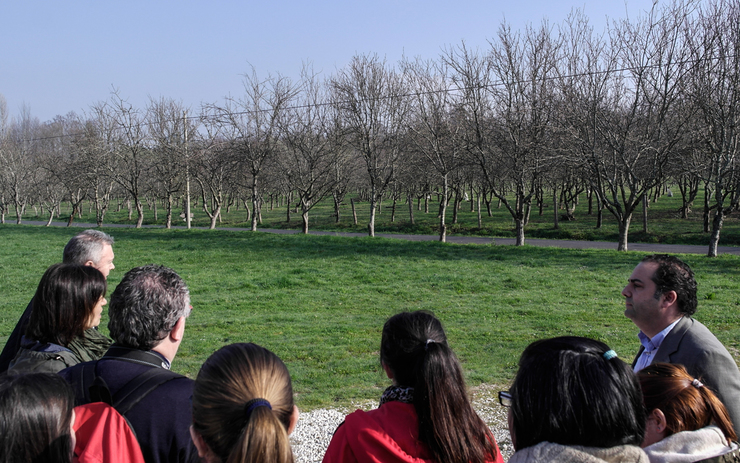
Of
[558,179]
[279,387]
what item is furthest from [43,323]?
[558,179]

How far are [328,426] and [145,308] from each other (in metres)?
3.01

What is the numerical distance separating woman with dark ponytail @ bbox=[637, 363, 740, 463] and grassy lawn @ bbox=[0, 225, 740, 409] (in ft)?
13.2

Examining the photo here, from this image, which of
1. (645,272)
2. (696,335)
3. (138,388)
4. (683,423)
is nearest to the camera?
(683,423)

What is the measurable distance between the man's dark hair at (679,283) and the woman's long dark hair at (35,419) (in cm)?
313

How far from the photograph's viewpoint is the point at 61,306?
265 cm

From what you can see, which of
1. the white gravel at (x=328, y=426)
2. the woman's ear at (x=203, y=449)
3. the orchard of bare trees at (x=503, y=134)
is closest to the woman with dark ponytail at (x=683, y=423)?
the woman's ear at (x=203, y=449)

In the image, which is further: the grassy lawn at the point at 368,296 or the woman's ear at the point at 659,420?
the grassy lawn at the point at 368,296

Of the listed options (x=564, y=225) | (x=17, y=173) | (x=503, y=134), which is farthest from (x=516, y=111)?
(x=17, y=173)

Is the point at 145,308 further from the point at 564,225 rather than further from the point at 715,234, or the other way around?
the point at 564,225

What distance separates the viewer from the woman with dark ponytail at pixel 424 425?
1.92m

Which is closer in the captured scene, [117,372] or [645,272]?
[117,372]

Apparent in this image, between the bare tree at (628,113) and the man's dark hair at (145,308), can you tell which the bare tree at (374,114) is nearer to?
the bare tree at (628,113)

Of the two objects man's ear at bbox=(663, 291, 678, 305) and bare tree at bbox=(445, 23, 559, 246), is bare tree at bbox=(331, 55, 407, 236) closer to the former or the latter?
bare tree at bbox=(445, 23, 559, 246)

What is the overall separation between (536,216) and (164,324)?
134 ft
